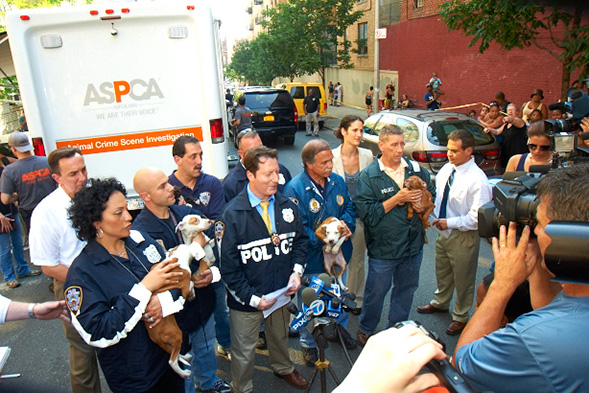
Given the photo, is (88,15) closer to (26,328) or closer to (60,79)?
(60,79)

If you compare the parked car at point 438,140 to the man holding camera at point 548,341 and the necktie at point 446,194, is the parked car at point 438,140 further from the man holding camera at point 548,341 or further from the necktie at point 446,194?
the man holding camera at point 548,341

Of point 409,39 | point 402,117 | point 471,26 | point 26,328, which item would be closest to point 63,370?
point 26,328

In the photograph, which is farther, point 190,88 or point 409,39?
point 409,39

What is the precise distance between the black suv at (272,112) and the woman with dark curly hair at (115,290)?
12.0 meters

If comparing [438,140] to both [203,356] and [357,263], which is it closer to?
[357,263]

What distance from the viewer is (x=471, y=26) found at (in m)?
7.88

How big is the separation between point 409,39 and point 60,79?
18958mm

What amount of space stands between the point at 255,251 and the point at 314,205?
0.87 metres

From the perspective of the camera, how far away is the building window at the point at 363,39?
2633cm

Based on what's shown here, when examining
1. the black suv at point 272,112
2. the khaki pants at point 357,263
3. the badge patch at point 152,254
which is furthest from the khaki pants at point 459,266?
the black suv at point 272,112

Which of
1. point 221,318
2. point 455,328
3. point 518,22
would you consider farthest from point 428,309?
point 518,22

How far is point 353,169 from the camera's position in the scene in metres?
4.53

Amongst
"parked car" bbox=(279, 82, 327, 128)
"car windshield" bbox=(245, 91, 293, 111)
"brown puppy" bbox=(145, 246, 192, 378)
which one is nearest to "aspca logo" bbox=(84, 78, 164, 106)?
"brown puppy" bbox=(145, 246, 192, 378)

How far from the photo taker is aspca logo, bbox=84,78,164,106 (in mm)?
5273
